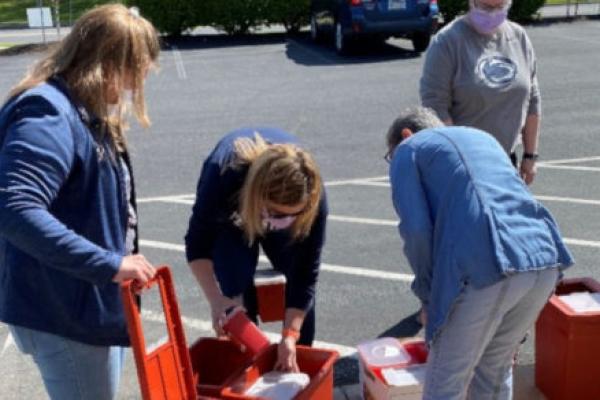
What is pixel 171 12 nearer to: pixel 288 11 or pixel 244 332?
pixel 288 11

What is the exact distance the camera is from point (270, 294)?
3670 millimetres

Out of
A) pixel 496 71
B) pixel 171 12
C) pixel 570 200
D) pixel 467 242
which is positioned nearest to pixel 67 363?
pixel 467 242

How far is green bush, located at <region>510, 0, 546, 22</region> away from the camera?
65.4ft

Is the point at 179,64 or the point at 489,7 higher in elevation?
the point at 489,7

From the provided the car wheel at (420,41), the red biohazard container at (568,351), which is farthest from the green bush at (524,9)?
the red biohazard container at (568,351)

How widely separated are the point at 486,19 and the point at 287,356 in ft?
6.14

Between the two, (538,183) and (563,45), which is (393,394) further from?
(563,45)

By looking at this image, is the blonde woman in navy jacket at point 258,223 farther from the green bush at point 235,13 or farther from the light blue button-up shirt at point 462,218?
the green bush at point 235,13

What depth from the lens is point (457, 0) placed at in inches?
770

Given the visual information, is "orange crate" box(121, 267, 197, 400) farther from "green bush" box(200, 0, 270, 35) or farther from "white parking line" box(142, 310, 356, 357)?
"green bush" box(200, 0, 270, 35)

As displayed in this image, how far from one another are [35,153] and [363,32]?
43.9 feet

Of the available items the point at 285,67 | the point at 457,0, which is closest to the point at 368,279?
the point at 285,67

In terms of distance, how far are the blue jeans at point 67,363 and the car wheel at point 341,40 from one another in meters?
13.5

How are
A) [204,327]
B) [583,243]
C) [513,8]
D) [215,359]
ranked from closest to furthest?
1. [215,359]
2. [204,327]
3. [583,243]
4. [513,8]
